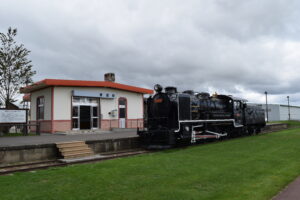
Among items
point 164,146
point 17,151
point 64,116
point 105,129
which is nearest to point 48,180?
point 17,151

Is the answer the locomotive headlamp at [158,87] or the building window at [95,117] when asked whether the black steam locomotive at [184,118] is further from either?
the building window at [95,117]

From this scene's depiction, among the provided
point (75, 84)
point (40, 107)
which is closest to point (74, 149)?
point (75, 84)

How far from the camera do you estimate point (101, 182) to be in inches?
272

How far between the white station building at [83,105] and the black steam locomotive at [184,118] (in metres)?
8.61

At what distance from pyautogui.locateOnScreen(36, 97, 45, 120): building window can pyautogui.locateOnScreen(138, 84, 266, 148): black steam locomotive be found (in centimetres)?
1133

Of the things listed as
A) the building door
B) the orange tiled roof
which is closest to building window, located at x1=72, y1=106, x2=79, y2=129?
the orange tiled roof

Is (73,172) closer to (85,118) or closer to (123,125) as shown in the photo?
(85,118)

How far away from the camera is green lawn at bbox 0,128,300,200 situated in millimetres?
5773

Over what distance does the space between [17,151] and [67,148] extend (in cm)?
217

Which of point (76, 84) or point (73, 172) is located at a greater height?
point (76, 84)

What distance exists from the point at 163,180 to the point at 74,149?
676 cm

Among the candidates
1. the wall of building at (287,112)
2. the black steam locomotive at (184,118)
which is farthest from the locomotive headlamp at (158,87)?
the wall of building at (287,112)

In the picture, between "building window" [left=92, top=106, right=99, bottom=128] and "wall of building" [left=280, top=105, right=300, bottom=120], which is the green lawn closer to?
"building window" [left=92, top=106, right=99, bottom=128]

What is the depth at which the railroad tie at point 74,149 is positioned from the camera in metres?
12.0
